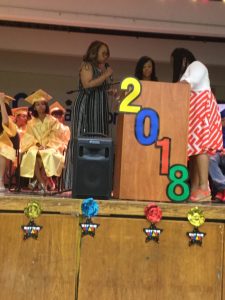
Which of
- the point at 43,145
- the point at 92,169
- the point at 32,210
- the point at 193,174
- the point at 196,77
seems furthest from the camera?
the point at 43,145

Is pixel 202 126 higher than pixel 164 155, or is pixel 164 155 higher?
pixel 202 126

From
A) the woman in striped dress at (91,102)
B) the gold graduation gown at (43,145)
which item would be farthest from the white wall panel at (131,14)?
the woman in striped dress at (91,102)

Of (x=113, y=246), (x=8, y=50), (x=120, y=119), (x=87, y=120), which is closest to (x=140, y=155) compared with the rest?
(x=120, y=119)

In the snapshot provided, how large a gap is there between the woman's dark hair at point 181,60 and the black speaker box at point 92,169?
2.81ft

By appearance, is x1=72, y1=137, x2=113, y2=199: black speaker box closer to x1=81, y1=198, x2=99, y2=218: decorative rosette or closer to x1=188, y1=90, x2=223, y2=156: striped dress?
x1=81, y1=198, x2=99, y2=218: decorative rosette

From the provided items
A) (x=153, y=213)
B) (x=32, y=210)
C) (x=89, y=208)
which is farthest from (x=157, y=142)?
(x=32, y=210)

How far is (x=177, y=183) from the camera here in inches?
135

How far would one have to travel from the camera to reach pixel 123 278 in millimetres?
3152

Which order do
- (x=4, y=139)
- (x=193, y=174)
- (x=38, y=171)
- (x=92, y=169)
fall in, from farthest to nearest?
(x=38, y=171)
(x=4, y=139)
(x=193, y=174)
(x=92, y=169)

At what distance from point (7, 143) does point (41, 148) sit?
0.31 m

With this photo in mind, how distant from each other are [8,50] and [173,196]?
17.4 feet

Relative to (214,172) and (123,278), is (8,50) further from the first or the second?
(123,278)

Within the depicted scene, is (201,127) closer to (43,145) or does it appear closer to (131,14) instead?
(43,145)

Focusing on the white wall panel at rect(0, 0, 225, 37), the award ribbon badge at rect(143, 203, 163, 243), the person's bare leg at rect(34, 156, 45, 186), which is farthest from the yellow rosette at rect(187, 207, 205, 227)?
the white wall panel at rect(0, 0, 225, 37)
